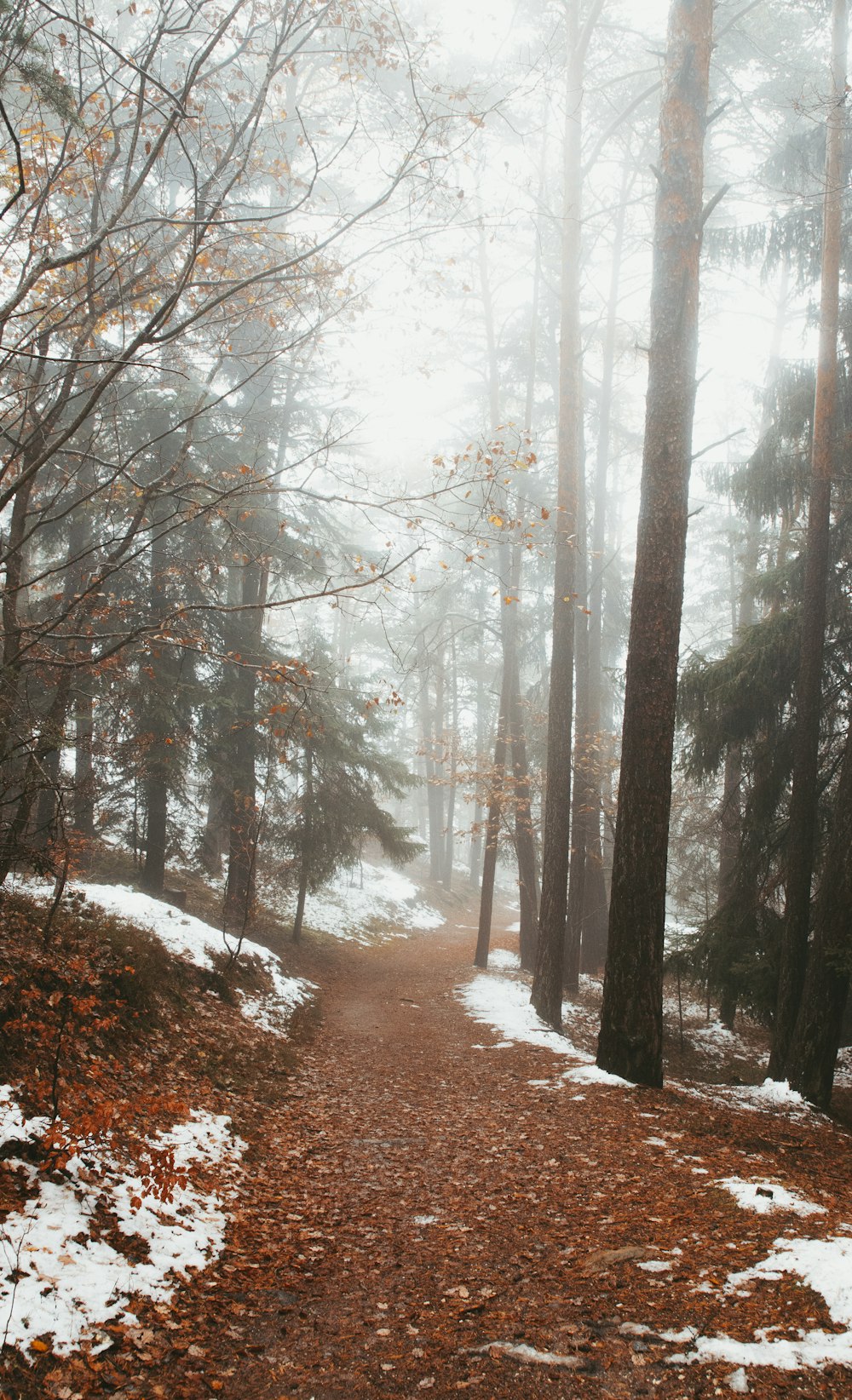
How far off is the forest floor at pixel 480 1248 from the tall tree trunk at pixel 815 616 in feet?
5.59

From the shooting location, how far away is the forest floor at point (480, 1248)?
8.65 feet

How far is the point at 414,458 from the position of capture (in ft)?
69.4

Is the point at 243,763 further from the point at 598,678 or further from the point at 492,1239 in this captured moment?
the point at 492,1239

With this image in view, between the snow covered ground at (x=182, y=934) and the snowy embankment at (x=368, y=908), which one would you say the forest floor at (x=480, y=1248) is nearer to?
the snow covered ground at (x=182, y=934)

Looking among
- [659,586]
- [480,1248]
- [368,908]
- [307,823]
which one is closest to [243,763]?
[307,823]

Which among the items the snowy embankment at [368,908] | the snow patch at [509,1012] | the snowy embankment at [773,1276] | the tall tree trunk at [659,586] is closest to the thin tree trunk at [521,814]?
the snow patch at [509,1012]

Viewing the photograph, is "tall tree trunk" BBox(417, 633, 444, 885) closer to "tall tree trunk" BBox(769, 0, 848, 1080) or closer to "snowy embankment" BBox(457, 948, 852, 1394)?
"tall tree trunk" BBox(769, 0, 848, 1080)

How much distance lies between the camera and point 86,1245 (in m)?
3.13

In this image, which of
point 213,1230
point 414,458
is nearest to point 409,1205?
point 213,1230

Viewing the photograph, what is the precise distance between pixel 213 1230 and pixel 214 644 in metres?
10.8

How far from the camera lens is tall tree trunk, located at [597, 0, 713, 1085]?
6363 mm

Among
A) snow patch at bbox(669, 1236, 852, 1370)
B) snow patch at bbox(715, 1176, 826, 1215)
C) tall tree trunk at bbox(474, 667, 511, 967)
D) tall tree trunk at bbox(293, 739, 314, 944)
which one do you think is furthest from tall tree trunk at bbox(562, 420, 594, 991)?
→ snow patch at bbox(669, 1236, 852, 1370)

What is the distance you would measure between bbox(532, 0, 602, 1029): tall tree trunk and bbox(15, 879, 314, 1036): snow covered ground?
3502 mm

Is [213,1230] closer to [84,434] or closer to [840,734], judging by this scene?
[840,734]
